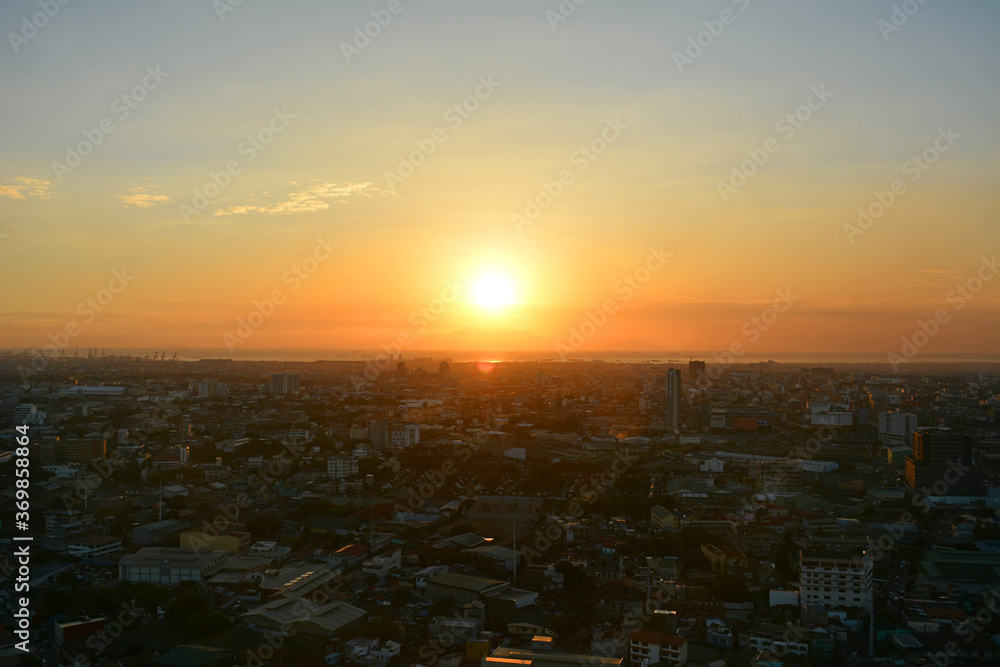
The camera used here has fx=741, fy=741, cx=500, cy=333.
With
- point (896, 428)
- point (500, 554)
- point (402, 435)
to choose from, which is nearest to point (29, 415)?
point (402, 435)

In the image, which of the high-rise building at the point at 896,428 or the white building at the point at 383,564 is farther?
the high-rise building at the point at 896,428

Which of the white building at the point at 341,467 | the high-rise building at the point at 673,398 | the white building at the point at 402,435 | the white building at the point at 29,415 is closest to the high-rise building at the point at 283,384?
the white building at the point at 29,415

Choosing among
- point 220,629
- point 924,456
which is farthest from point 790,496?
point 220,629

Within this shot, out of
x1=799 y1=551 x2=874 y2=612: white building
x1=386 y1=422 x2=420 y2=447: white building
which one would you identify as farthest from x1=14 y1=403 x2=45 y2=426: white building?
x1=799 y1=551 x2=874 y2=612: white building

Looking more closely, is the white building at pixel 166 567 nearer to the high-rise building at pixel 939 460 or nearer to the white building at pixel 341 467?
the white building at pixel 341 467

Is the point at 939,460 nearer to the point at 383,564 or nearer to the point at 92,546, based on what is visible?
the point at 383,564

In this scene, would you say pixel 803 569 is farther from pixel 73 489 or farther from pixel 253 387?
pixel 253 387
